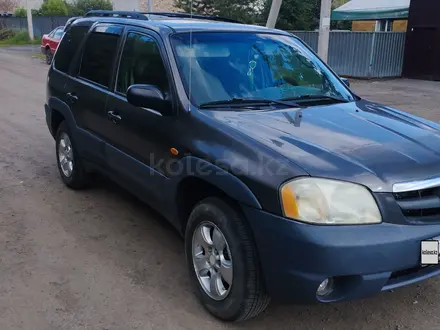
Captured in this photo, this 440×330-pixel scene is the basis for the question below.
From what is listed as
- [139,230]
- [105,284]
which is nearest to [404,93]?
[139,230]

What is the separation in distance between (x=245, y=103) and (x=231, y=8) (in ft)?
72.7

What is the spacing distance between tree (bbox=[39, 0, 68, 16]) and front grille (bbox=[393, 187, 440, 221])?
49501mm

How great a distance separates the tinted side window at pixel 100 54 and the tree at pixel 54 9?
152 feet

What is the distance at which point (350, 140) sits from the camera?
10.4 ft

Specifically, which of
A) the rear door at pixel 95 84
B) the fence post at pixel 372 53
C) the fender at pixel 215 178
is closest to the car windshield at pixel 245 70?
the fender at pixel 215 178

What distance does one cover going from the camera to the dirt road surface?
3.25m

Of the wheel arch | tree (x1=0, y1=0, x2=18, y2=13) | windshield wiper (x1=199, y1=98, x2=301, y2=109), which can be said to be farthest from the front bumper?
tree (x1=0, y1=0, x2=18, y2=13)

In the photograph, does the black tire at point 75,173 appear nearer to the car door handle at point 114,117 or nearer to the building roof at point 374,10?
the car door handle at point 114,117

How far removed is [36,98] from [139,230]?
8.91 m

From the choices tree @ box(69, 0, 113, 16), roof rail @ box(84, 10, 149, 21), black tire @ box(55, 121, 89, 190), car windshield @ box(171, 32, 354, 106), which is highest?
tree @ box(69, 0, 113, 16)

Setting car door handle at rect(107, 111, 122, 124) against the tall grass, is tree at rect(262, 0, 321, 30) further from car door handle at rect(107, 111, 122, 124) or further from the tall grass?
the tall grass

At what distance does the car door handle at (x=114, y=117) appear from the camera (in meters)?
4.29

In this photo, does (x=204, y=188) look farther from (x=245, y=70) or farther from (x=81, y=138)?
(x=81, y=138)

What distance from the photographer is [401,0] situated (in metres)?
23.6
